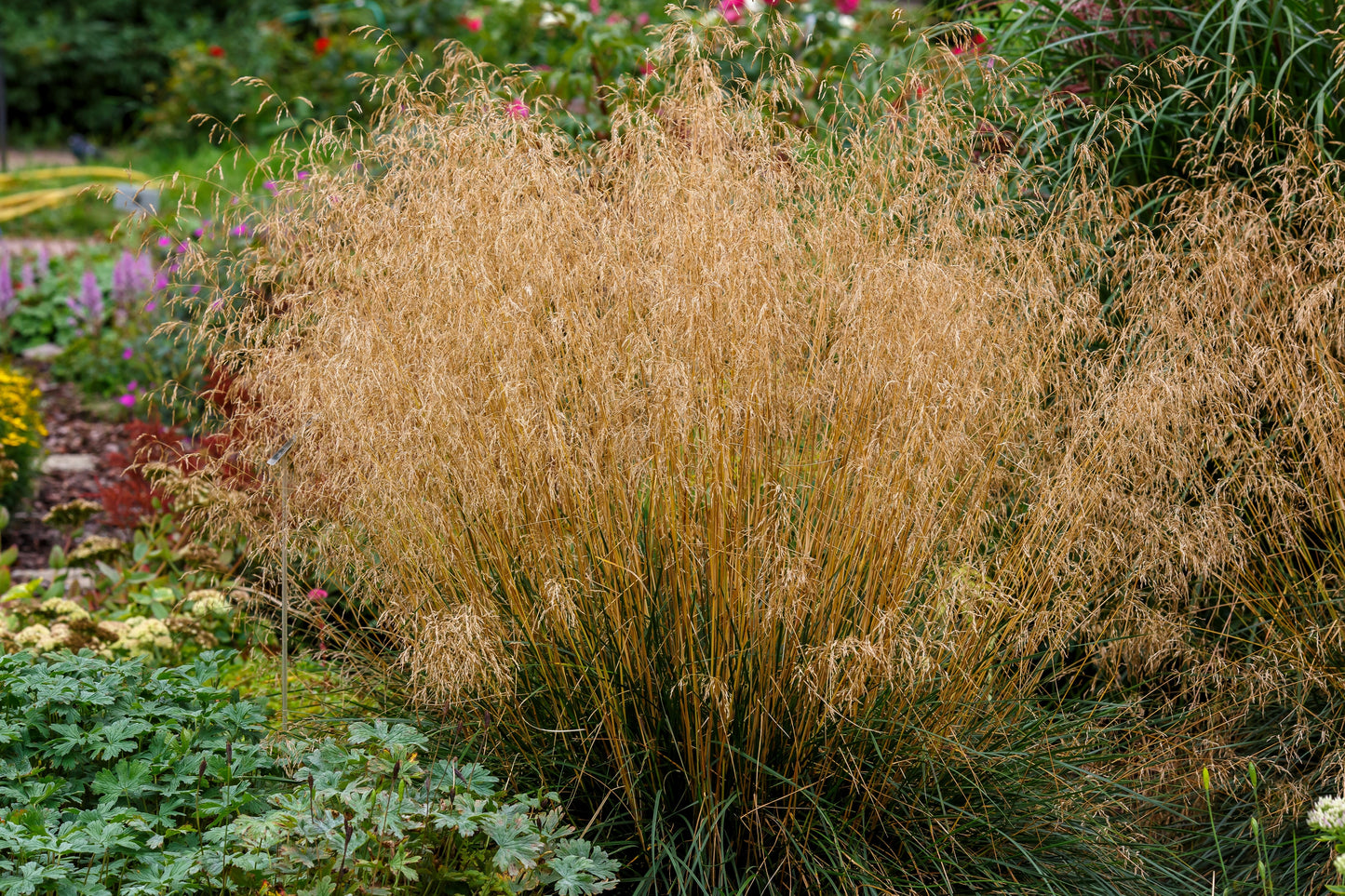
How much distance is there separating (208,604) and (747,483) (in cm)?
192

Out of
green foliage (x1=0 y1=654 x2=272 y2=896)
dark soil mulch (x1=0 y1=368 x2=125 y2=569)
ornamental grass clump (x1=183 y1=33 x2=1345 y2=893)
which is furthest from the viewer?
dark soil mulch (x1=0 y1=368 x2=125 y2=569)

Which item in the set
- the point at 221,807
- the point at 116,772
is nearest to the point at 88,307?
the point at 116,772

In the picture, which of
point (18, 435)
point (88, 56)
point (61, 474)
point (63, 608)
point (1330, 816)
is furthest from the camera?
point (88, 56)

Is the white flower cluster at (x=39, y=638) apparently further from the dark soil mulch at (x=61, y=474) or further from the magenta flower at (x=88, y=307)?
Answer: the magenta flower at (x=88, y=307)

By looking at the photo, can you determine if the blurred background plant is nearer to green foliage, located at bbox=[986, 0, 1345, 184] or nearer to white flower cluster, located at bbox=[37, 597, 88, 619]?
white flower cluster, located at bbox=[37, 597, 88, 619]

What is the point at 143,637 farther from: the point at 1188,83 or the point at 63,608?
the point at 1188,83

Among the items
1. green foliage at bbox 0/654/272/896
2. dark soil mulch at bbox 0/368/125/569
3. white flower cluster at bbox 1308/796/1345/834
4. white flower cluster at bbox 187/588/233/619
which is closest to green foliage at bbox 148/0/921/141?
green foliage at bbox 0/654/272/896

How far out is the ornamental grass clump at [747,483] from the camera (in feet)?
7.82

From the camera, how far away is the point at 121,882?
217cm

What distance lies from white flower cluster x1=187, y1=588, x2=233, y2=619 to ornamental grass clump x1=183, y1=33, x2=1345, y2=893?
0.71m

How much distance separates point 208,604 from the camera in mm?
3543

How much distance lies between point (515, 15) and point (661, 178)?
5194 millimetres

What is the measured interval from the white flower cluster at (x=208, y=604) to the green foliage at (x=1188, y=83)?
262 centimetres

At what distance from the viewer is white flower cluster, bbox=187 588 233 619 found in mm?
3525
